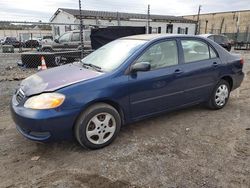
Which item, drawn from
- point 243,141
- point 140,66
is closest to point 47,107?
point 140,66

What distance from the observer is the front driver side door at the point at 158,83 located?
378cm

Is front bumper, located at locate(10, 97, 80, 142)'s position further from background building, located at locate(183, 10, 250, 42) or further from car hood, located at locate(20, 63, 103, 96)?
background building, located at locate(183, 10, 250, 42)

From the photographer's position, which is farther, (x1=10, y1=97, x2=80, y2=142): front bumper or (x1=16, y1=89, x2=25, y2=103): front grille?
(x1=16, y1=89, x2=25, y2=103): front grille

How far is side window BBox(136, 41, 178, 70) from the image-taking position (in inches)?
156

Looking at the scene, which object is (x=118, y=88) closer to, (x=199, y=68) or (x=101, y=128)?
(x=101, y=128)

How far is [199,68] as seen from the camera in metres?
4.52

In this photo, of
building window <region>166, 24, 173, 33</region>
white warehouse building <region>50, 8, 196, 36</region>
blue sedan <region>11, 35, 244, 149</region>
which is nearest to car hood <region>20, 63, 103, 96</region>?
blue sedan <region>11, 35, 244, 149</region>

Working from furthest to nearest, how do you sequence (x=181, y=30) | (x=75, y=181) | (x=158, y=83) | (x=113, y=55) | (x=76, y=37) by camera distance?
1. (x=181, y=30)
2. (x=76, y=37)
3. (x=113, y=55)
4. (x=158, y=83)
5. (x=75, y=181)

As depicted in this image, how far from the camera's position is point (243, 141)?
3.77 meters

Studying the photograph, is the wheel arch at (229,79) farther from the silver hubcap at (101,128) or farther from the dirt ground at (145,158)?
the silver hubcap at (101,128)

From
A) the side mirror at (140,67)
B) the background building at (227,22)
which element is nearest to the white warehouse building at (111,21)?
the background building at (227,22)

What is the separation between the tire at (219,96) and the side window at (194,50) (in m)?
0.72

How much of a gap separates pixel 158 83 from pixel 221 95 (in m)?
1.89

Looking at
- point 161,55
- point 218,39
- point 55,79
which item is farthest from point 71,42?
point 218,39
